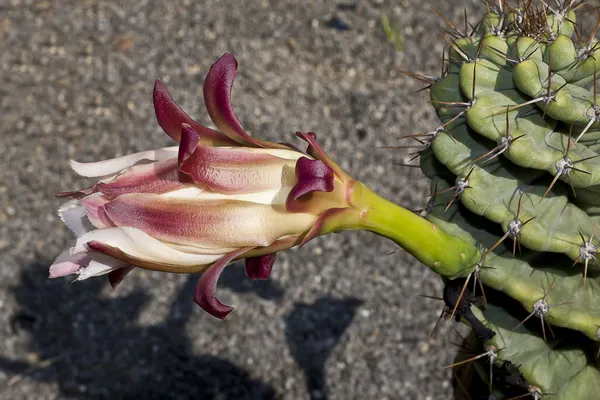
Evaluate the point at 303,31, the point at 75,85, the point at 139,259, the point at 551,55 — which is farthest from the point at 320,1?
the point at 139,259

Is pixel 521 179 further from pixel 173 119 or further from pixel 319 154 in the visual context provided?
pixel 173 119

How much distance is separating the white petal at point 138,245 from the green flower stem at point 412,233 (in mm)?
196

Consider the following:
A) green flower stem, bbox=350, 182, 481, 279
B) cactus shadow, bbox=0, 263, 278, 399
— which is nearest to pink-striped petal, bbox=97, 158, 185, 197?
green flower stem, bbox=350, 182, 481, 279

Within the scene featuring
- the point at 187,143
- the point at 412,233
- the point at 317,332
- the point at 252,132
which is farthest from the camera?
the point at 252,132

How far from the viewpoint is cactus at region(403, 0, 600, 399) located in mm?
1023

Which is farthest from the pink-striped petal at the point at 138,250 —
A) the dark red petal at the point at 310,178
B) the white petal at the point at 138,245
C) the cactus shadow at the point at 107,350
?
the cactus shadow at the point at 107,350

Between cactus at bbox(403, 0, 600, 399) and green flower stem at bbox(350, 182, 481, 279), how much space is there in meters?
0.01

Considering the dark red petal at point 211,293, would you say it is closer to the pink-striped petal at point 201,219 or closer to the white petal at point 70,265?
the pink-striped petal at point 201,219

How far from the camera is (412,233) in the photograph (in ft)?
3.07

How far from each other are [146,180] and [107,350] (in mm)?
1571

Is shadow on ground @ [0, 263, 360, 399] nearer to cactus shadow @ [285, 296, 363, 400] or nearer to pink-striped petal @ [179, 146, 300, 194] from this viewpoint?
cactus shadow @ [285, 296, 363, 400]

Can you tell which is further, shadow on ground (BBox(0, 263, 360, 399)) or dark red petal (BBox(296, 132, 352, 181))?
shadow on ground (BBox(0, 263, 360, 399))

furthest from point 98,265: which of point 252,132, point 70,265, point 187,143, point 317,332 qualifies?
point 252,132

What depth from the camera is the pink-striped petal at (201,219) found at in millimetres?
825
